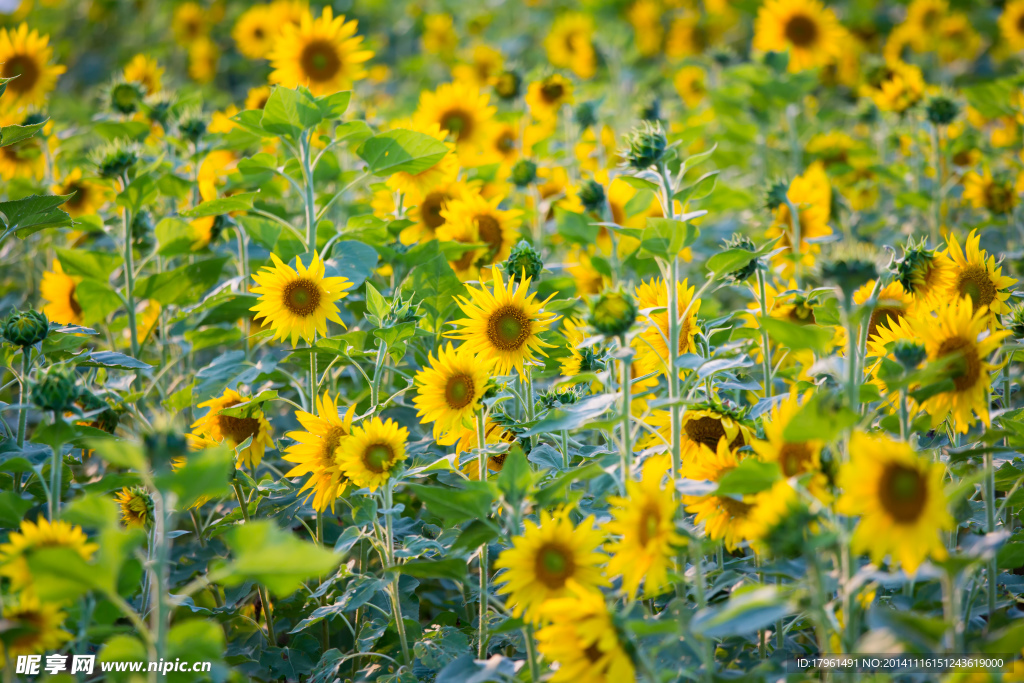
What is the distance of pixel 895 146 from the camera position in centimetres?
341

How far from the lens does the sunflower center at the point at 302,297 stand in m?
1.66

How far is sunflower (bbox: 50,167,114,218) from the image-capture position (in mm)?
2512

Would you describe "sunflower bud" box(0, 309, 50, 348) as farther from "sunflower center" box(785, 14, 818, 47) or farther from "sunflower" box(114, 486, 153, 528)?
"sunflower center" box(785, 14, 818, 47)

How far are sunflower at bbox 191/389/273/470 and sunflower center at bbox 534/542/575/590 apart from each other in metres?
0.86

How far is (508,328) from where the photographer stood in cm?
157

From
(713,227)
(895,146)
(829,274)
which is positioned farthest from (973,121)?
(829,274)

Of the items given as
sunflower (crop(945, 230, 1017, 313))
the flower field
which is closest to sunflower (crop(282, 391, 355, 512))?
the flower field

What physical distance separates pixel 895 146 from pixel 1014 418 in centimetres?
230

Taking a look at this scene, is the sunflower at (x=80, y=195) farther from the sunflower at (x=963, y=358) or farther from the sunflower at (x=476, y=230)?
the sunflower at (x=963, y=358)

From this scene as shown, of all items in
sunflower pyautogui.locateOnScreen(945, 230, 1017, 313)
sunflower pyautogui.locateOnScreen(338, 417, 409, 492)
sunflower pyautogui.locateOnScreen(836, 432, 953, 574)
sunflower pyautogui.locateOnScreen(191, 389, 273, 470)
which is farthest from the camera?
sunflower pyautogui.locateOnScreen(191, 389, 273, 470)

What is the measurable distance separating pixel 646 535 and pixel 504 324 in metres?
0.60

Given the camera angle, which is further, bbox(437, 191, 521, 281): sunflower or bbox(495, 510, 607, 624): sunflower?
bbox(437, 191, 521, 281): sunflower

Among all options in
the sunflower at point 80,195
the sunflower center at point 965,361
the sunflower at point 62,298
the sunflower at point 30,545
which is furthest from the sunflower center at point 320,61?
the sunflower center at point 965,361

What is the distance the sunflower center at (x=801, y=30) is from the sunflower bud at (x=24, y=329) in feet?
10.1
